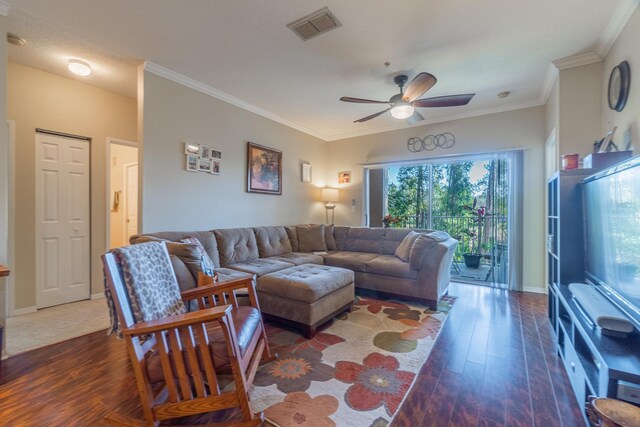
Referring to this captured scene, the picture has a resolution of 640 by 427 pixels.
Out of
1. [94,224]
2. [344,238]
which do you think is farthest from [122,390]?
[344,238]

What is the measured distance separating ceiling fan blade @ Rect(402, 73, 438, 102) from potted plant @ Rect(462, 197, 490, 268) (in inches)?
93.6

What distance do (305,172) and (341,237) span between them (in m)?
1.45

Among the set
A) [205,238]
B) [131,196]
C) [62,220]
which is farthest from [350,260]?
[131,196]

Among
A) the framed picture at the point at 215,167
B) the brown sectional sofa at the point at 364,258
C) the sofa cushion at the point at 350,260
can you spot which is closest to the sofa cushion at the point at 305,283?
the brown sectional sofa at the point at 364,258

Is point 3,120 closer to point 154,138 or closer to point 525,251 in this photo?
point 154,138

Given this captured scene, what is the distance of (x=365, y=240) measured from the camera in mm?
4410

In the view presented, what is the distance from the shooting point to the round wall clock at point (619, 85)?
84.3 inches

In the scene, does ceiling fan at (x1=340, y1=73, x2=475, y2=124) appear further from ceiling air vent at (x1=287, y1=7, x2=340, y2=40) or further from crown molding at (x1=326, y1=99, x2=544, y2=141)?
crown molding at (x1=326, y1=99, x2=544, y2=141)

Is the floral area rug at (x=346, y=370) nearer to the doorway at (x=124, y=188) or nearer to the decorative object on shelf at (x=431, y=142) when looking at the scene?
the decorative object on shelf at (x=431, y=142)

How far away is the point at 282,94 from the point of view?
376 centimetres

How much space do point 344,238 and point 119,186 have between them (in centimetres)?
396

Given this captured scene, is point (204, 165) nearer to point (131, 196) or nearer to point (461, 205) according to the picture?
point (131, 196)

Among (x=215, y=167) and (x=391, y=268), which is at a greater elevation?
(x=215, y=167)

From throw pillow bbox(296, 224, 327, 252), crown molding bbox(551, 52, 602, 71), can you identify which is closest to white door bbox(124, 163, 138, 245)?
throw pillow bbox(296, 224, 327, 252)
